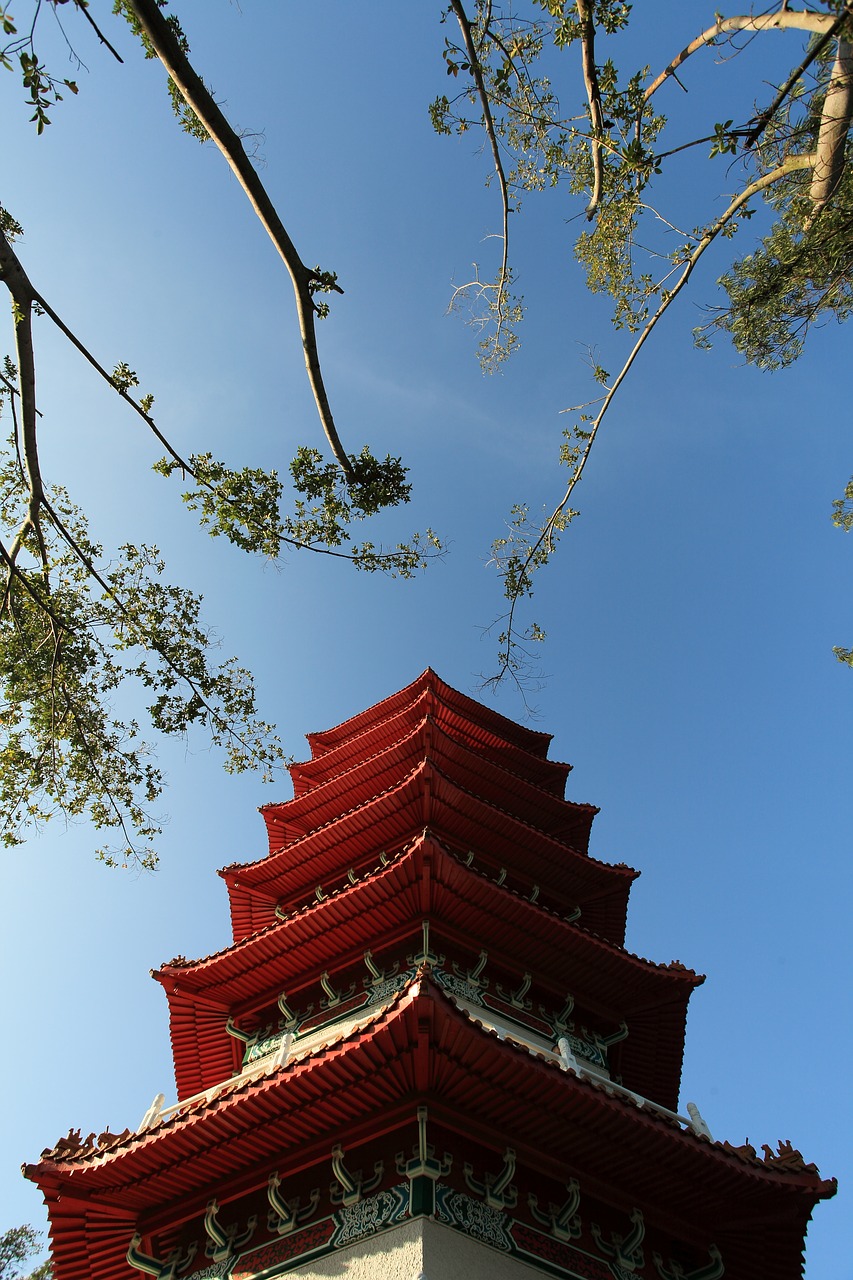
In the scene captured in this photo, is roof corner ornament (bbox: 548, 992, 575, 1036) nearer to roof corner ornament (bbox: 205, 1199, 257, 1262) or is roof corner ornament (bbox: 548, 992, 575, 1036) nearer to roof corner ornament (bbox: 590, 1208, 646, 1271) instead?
roof corner ornament (bbox: 590, 1208, 646, 1271)

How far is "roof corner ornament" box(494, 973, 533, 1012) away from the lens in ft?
31.8

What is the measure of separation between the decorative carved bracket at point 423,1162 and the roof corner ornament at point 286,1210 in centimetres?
98

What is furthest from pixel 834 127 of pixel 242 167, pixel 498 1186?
pixel 498 1186

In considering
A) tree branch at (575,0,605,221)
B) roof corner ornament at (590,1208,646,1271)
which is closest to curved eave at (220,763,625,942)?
roof corner ornament at (590,1208,646,1271)

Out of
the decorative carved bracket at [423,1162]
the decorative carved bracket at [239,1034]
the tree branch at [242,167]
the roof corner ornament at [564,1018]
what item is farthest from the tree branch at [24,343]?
the roof corner ornament at [564,1018]

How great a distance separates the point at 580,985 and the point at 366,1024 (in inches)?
186

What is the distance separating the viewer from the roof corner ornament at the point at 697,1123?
726 cm

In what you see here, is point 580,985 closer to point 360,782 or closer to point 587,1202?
point 587,1202

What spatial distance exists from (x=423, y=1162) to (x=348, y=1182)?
0.76 meters

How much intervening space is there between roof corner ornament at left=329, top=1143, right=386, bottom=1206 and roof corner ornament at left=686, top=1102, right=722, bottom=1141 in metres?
2.78

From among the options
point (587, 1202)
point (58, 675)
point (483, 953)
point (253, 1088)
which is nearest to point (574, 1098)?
point (587, 1202)

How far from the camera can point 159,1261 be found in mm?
7465

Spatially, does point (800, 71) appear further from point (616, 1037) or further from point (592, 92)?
point (616, 1037)

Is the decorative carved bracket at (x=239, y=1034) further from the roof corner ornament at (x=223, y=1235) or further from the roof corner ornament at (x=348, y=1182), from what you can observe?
the roof corner ornament at (x=348, y=1182)
